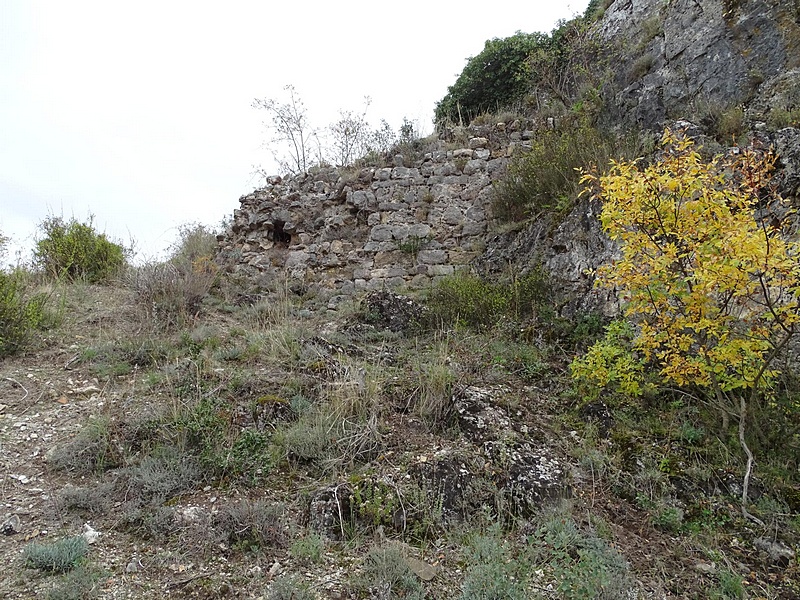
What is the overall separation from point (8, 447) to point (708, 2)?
10.2 meters

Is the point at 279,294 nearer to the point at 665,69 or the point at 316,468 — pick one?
the point at 316,468

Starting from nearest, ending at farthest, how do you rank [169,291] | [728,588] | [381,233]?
1. [728,588]
2. [169,291]
3. [381,233]

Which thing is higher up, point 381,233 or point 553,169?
point 553,169

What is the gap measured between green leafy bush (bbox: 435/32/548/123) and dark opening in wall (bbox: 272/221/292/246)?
399 centimetres

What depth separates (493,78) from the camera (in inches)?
421

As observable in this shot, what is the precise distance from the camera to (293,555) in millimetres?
2803

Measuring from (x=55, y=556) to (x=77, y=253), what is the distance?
6.90 meters

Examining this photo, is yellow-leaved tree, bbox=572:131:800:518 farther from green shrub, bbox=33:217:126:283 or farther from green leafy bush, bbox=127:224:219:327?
green shrub, bbox=33:217:126:283

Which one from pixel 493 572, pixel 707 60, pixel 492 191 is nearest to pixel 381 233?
pixel 492 191

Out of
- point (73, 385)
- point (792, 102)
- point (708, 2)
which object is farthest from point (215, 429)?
point (708, 2)

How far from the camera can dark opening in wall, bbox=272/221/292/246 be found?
911cm

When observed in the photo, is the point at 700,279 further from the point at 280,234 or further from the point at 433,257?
the point at 280,234

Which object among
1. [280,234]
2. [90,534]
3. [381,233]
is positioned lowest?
[90,534]

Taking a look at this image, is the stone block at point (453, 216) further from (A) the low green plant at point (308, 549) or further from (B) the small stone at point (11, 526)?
(B) the small stone at point (11, 526)
